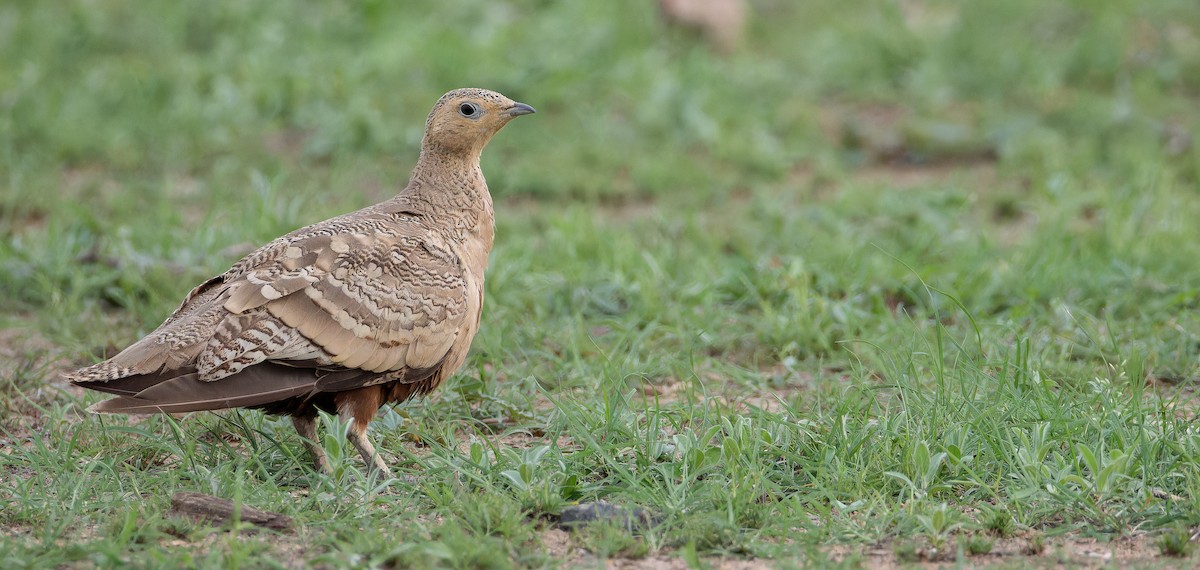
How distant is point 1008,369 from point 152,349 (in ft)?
9.78

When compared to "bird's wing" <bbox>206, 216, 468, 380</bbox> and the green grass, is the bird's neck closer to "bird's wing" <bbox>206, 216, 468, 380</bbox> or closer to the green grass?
"bird's wing" <bbox>206, 216, 468, 380</bbox>

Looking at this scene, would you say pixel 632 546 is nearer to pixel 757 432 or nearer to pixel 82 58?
pixel 757 432

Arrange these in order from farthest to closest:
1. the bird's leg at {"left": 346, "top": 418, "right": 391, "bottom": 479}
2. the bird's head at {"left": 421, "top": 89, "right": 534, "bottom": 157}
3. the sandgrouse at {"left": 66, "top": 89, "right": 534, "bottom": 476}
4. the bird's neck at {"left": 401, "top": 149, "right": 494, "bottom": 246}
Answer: the bird's head at {"left": 421, "top": 89, "right": 534, "bottom": 157}
the bird's neck at {"left": 401, "top": 149, "right": 494, "bottom": 246}
the bird's leg at {"left": 346, "top": 418, "right": 391, "bottom": 479}
the sandgrouse at {"left": 66, "top": 89, "right": 534, "bottom": 476}

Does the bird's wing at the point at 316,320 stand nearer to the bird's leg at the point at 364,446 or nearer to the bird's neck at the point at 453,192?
the bird's leg at the point at 364,446

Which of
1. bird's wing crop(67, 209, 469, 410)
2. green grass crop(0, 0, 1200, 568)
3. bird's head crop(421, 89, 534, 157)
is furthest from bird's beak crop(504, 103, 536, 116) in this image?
green grass crop(0, 0, 1200, 568)

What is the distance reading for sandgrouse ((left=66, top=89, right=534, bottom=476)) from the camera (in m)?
4.02

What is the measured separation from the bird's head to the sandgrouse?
33 cm

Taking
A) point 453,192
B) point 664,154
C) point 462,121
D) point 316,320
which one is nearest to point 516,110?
point 462,121

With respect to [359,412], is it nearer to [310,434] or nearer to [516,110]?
[310,434]

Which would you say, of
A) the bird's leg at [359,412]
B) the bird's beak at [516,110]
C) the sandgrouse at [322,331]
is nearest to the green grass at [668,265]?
the bird's leg at [359,412]

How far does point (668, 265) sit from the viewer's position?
656 centimetres

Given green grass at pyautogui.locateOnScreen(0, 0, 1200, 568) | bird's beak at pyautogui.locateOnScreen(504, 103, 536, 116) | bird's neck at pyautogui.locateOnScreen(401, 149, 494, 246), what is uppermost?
bird's beak at pyautogui.locateOnScreen(504, 103, 536, 116)

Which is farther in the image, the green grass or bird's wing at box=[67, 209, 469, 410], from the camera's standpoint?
bird's wing at box=[67, 209, 469, 410]

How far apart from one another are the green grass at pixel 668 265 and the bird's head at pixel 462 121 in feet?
2.91
